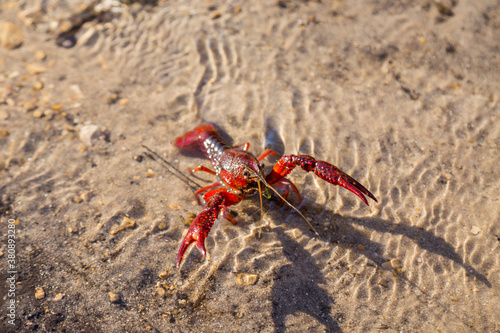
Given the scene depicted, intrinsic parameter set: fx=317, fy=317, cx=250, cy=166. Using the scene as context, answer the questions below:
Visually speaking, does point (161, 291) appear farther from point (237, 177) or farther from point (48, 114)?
point (48, 114)

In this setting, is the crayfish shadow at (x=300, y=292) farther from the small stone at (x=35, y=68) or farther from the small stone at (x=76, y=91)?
the small stone at (x=35, y=68)

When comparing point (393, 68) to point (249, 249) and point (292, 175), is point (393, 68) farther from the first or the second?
point (249, 249)

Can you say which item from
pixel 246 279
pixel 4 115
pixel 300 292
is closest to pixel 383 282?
pixel 300 292

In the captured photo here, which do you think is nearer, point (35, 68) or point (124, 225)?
point (124, 225)

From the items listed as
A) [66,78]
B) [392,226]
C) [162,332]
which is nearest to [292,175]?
[392,226]

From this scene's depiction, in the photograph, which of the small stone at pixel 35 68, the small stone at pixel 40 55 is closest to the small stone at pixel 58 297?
the small stone at pixel 35 68

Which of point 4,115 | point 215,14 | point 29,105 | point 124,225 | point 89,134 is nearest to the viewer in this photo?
point 124,225
